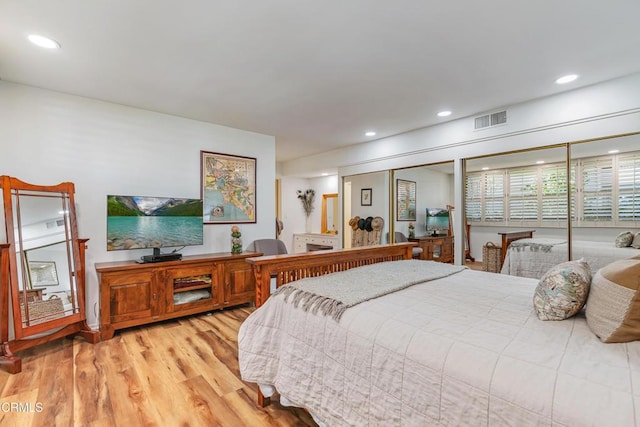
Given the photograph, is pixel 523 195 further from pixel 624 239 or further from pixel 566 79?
pixel 566 79

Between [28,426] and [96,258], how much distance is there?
1.81 m

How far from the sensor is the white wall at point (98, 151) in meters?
2.84

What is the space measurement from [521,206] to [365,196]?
229cm

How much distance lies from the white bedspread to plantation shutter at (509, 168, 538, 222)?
1.77 m

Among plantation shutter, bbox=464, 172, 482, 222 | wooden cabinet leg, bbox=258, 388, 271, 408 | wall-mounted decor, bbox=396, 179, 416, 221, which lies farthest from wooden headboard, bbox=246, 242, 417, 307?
wall-mounted decor, bbox=396, 179, 416, 221

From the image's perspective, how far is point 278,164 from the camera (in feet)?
22.4

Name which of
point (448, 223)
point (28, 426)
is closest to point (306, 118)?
point (448, 223)

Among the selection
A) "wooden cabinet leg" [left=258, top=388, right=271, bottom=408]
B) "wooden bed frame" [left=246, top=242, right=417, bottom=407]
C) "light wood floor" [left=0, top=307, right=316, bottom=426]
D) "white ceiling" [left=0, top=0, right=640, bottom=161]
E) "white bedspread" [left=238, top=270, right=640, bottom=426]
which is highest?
"white ceiling" [left=0, top=0, right=640, bottom=161]

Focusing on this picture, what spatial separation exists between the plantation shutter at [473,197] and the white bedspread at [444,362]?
1.94m

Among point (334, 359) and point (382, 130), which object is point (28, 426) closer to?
point (334, 359)

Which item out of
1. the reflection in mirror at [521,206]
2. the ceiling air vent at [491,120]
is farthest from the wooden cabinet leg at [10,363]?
the ceiling air vent at [491,120]

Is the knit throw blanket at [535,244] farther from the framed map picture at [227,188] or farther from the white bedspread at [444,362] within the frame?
the framed map picture at [227,188]

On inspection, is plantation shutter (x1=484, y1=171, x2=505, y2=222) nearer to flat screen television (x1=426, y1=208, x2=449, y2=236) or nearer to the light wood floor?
flat screen television (x1=426, y1=208, x2=449, y2=236)

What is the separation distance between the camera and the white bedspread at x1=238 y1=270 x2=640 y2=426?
90cm
